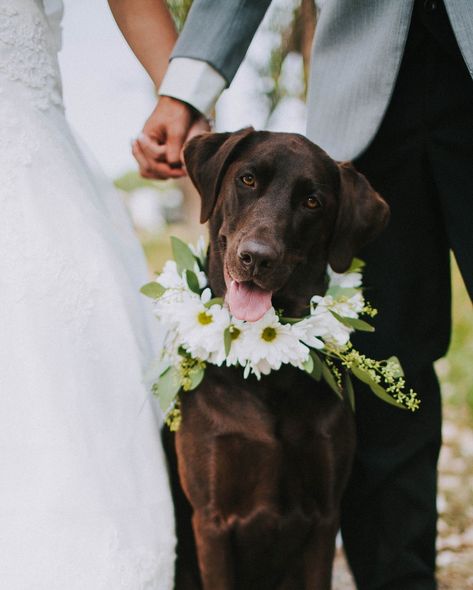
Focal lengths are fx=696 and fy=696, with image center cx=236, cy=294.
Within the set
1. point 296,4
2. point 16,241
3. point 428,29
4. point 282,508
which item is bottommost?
point 282,508

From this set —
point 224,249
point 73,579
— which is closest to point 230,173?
point 224,249

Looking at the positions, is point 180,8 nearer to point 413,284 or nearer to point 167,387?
point 413,284

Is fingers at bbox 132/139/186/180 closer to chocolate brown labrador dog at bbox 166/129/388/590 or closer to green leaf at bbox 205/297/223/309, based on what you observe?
chocolate brown labrador dog at bbox 166/129/388/590

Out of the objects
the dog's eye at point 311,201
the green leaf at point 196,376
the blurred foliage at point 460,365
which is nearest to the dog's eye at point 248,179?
the dog's eye at point 311,201

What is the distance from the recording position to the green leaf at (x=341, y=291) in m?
2.38

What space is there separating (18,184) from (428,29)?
130cm

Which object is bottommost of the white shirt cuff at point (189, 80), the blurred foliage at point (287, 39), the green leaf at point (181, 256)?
the green leaf at point (181, 256)

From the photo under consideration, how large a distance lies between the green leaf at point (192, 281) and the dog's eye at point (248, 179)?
14.2 inches

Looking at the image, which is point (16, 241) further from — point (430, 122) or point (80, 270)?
point (430, 122)

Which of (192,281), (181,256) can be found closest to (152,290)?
(192,281)

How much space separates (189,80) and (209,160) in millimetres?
278

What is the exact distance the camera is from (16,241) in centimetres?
190

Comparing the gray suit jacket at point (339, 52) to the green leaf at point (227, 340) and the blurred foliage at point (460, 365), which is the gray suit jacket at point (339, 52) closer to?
the green leaf at point (227, 340)

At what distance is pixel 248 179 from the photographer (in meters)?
2.39
